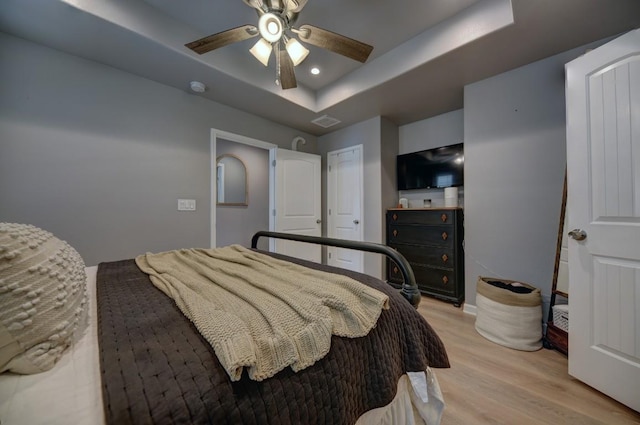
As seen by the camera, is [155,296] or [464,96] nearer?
[155,296]

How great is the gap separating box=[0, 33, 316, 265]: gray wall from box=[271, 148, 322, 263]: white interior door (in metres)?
0.95

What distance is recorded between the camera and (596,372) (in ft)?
4.49

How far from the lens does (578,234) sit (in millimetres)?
1459

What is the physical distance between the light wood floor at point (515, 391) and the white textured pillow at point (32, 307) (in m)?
1.59

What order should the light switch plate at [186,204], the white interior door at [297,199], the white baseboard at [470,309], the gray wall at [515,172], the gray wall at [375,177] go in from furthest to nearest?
the white interior door at [297,199]
the gray wall at [375,177]
the light switch plate at [186,204]
the white baseboard at [470,309]
the gray wall at [515,172]

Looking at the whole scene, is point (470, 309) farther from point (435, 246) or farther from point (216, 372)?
point (216, 372)

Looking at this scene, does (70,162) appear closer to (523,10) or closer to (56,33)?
(56,33)

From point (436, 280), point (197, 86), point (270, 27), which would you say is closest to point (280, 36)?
point (270, 27)

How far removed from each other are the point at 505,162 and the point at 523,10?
1194 millimetres

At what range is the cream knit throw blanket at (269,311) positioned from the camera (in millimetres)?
571

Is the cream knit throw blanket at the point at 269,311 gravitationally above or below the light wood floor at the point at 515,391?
above

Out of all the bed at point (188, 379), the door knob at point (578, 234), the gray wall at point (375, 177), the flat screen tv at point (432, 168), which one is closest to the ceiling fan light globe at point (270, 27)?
the bed at point (188, 379)

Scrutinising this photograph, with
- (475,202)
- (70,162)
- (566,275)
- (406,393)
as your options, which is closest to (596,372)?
(566,275)

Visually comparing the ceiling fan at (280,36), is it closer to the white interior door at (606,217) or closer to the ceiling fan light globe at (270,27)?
the ceiling fan light globe at (270,27)
